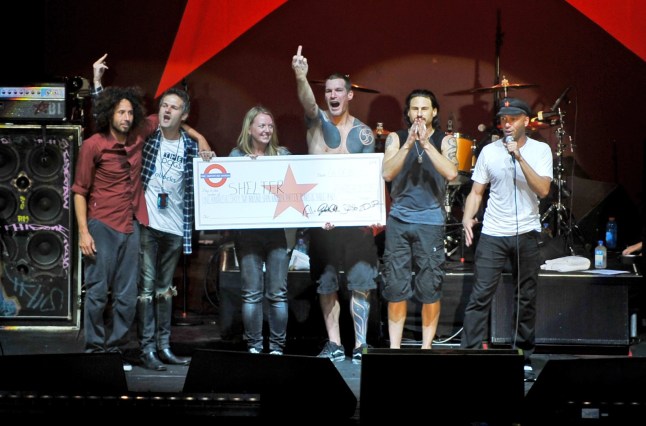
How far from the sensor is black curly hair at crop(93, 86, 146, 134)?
18.9 ft

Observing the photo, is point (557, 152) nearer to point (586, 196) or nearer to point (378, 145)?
point (586, 196)

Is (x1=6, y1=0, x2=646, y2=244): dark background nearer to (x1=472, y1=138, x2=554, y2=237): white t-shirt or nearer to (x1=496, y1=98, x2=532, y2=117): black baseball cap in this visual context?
(x1=472, y1=138, x2=554, y2=237): white t-shirt

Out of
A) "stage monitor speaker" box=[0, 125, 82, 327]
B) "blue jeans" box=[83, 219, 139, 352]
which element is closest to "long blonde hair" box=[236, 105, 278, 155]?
"blue jeans" box=[83, 219, 139, 352]

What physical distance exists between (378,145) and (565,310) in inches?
95.6

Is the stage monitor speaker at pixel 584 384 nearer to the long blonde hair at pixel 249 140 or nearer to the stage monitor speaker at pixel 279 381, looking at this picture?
the stage monitor speaker at pixel 279 381

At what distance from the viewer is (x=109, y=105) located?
227 inches

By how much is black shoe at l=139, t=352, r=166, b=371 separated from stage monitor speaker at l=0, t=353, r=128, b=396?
7.94 ft

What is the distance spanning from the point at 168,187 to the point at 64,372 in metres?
2.51

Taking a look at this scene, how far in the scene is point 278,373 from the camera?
11.2ft

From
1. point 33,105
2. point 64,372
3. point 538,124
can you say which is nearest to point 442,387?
point 64,372

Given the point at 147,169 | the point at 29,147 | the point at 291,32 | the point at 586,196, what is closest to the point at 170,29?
the point at 291,32

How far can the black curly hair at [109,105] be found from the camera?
18.9 feet

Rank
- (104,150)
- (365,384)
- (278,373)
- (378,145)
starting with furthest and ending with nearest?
1. (378,145)
2. (104,150)
3. (278,373)
4. (365,384)

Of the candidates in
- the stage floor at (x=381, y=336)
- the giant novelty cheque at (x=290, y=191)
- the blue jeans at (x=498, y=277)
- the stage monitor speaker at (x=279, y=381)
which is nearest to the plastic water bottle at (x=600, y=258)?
the stage floor at (x=381, y=336)
